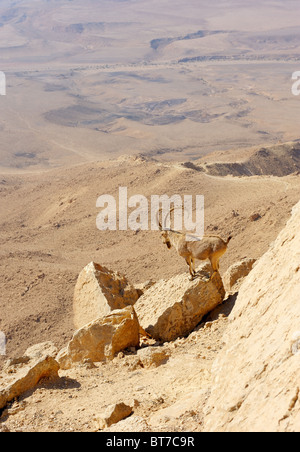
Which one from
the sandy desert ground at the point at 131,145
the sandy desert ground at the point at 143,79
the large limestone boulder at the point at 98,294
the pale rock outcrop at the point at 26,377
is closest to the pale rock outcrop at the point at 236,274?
the large limestone boulder at the point at 98,294

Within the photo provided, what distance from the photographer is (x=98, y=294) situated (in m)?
11.9

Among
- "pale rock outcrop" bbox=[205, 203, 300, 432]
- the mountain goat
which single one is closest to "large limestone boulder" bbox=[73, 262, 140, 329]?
the mountain goat

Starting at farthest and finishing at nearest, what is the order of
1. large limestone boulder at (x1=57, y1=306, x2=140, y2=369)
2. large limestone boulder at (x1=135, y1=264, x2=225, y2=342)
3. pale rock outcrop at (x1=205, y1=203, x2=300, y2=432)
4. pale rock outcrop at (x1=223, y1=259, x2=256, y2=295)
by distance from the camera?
pale rock outcrop at (x1=223, y1=259, x2=256, y2=295) < large limestone boulder at (x1=135, y1=264, x2=225, y2=342) < large limestone boulder at (x1=57, y1=306, x2=140, y2=369) < pale rock outcrop at (x1=205, y1=203, x2=300, y2=432)

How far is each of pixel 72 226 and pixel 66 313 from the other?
9950 mm

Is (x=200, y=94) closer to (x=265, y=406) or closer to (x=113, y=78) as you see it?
(x=113, y=78)

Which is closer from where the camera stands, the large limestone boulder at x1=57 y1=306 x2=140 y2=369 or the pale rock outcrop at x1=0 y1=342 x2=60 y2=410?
the pale rock outcrop at x1=0 y1=342 x2=60 y2=410

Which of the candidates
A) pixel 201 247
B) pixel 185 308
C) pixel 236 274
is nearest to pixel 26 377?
pixel 185 308

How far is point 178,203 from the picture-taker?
26.4 meters

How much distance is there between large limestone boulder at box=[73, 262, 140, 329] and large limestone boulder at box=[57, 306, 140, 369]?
1601mm

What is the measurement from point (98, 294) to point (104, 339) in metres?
2.23

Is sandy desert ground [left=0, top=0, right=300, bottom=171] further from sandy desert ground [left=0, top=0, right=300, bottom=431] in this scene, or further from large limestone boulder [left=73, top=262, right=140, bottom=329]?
large limestone boulder [left=73, top=262, right=140, bottom=329]

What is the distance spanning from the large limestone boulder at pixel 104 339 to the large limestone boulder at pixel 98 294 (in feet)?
5.25

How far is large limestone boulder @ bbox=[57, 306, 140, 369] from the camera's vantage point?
964 centimetres

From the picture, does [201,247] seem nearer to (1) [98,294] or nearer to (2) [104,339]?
(2) [104,339]
